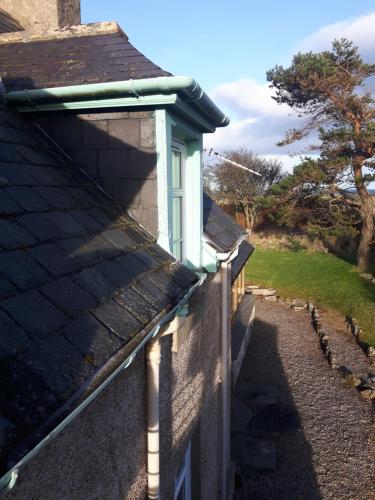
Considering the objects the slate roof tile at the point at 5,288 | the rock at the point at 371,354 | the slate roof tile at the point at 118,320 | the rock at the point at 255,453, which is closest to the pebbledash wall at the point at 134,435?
the slate roof tile at the point at 118,320

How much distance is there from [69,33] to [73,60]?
0.87 m

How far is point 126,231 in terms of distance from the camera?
117 inches

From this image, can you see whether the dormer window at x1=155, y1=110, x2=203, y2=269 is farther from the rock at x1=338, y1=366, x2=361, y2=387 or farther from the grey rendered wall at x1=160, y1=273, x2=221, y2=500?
the rock at x1=338, y1=366, x2=361, y2=387

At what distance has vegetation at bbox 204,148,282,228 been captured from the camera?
3756cm

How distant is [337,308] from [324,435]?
10514mm

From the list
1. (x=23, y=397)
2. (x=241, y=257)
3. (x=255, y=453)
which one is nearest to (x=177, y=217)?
(x=23, y=397)

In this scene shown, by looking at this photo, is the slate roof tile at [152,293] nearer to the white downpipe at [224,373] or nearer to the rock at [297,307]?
the white downpipe at [224,373]

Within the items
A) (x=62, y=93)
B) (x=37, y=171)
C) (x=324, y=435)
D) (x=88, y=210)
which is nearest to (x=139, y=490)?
(x=88, y=210)

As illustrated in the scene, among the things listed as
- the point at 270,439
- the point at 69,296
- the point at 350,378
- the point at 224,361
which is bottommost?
the point at 270,439

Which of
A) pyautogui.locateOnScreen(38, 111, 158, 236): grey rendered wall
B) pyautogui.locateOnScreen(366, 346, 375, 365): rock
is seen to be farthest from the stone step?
pyautogui.locateOnScreen(38, 111, 158, 236): grey rendered wall

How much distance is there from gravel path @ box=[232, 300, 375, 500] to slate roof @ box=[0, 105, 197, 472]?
766 cm

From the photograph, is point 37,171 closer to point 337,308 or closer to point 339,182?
point 337,308

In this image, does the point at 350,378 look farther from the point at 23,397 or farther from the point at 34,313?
the point at 23,397

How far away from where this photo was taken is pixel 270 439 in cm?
980
